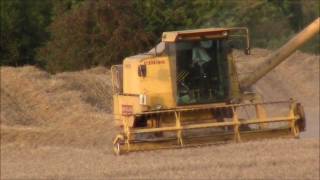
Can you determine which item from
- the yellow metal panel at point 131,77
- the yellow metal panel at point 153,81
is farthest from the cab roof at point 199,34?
the yellow metal panel at point 131,77

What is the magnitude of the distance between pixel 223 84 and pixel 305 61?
1572 inches

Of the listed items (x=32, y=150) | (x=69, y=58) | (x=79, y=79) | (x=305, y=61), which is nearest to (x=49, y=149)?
(x=32, y=150)

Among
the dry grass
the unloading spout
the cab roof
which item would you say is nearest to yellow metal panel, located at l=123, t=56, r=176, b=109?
Answer: the cab roof

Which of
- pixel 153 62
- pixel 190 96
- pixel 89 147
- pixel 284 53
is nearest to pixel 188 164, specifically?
pixel 89 147

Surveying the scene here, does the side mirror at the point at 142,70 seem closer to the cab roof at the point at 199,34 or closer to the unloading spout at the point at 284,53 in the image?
the cab roof at the point at 199,34

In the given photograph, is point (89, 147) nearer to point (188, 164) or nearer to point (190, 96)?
point (188, 164)

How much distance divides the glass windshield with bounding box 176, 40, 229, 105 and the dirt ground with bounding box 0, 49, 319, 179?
46 cm

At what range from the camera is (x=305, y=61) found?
5000 cm

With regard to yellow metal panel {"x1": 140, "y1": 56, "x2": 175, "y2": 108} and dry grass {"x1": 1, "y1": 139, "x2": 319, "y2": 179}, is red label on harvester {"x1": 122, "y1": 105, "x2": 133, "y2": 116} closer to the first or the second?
yellow metal panel {"x1": 140, "y1": 56, "x2": 175, "y2": 108}

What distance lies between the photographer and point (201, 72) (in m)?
10.2

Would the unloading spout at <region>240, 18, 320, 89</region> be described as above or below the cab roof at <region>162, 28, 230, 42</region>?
below

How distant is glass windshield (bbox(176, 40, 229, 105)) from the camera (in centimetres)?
977

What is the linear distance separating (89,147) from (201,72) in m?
19.9

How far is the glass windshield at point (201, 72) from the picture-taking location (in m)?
9.77
